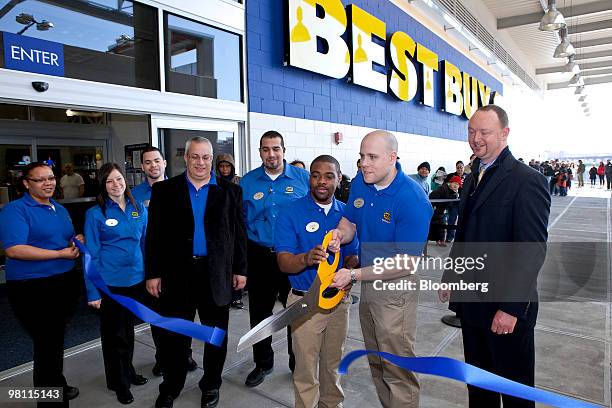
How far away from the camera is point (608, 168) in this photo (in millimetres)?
22188

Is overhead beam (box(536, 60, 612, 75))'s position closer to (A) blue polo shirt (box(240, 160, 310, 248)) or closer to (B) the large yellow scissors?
(A) blue polo shirt (box(240, 160, 310, 248))

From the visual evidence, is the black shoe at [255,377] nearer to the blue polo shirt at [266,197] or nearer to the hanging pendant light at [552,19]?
the blue polo shirt at [266,197]

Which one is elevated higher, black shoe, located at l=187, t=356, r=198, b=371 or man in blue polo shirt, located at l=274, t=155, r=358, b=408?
man in blue polo shirt, located at l=274, t=155, r=358, b=408

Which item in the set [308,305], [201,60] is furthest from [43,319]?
[201,60]

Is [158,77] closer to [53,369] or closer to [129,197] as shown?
[129,197]

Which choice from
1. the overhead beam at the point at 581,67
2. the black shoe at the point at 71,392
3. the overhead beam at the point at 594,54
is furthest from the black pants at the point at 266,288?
the overhead beam at the point at 581,67

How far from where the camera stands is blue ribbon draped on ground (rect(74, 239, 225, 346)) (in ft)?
7.54

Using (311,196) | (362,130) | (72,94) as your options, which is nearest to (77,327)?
(72,94)

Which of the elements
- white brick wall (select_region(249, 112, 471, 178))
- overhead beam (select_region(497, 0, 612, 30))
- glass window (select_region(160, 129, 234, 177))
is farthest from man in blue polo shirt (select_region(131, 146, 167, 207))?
overhead beam (select_region(497, 0, 612, 30))

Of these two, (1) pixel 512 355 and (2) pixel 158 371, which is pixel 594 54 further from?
(2) pixel 158 371

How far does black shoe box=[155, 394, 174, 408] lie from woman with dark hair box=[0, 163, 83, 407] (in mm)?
543

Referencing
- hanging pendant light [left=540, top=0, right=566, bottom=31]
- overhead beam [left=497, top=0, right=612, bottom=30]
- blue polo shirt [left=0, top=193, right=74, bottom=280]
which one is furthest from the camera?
overhead beam [left=497, top=0, right=612, bottom=30]

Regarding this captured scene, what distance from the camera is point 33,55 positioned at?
11.7 ft

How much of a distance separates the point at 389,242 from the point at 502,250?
53cm
